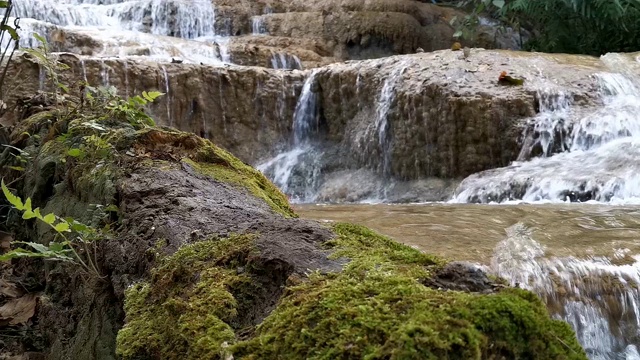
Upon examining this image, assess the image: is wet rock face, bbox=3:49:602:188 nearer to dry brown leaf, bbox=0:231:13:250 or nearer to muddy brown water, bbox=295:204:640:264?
muddy brown water, bbox=295:204:640:264

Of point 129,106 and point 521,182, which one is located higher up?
point 129,106

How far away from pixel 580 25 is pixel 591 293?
10.1m

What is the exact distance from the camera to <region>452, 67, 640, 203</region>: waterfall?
616 centimetres

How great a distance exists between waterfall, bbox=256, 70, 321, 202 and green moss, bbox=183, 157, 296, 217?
6.18m

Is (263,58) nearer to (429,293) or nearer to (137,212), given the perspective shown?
(137,212)

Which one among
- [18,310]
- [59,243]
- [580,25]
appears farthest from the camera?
[580,25]

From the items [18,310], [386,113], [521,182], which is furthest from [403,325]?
[386,113]

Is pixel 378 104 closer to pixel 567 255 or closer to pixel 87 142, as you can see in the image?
pixel 567 255

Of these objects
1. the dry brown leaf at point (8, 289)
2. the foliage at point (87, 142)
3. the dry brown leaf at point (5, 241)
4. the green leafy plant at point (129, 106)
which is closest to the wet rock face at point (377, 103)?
the foliage at point (87, 142)

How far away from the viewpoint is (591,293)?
305 centimetres

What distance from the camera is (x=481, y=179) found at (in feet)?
24.1

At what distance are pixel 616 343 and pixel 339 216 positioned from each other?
2541mm

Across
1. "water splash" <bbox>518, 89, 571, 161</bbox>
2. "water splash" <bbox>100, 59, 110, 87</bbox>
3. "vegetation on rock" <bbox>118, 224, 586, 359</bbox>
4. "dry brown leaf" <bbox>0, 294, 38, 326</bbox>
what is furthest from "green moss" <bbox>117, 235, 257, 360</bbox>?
"water splash" <bbox>100, 59, 110, 87</bbox>

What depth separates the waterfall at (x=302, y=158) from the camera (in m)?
9.45
